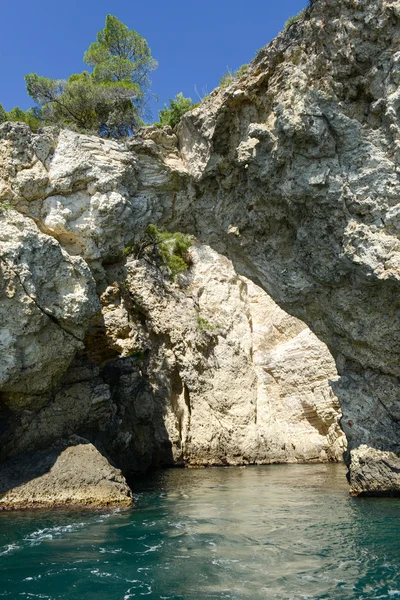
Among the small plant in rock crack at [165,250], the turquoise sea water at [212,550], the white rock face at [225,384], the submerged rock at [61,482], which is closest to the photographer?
the turquoise sea water at [212,550]

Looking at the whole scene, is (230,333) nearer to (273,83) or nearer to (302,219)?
(302,219)

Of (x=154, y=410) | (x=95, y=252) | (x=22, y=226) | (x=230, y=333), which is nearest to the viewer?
(x=22, y=226)

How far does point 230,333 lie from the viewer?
78.9 feet

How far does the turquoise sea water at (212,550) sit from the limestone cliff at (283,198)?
2606 millimetres

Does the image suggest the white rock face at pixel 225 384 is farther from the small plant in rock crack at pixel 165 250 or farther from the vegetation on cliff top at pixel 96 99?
the vegetation on cliff top at pixel 96 99

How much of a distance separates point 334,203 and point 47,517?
9.37 m

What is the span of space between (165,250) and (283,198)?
1129cm

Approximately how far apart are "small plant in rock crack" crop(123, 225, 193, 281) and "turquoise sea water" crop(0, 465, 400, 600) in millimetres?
11257

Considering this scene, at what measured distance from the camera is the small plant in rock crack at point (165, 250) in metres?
21.8

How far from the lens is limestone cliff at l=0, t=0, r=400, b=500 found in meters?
11.0

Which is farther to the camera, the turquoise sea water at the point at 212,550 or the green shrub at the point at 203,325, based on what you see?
the green shrub at the point at 203,325

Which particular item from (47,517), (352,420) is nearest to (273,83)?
(352,420)

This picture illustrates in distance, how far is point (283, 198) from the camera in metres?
12.4

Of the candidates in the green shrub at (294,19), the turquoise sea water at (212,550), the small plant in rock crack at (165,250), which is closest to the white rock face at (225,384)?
the small plant in rock crack at (165,250)
